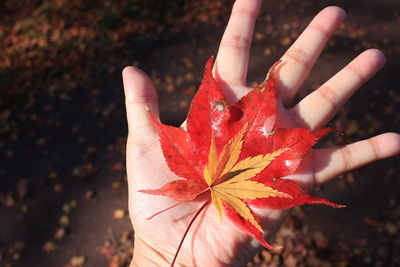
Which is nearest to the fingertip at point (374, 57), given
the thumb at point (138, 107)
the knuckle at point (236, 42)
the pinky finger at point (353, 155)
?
the pinky finger at point (353, 155)

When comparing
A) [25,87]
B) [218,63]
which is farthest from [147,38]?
[218,63]

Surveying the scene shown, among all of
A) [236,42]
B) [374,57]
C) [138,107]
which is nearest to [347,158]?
[374,57]

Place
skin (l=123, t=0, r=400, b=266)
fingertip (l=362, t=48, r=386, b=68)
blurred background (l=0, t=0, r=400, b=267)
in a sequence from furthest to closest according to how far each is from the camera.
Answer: blurred background (l=0, t=0, r=400, b=267)
fingertip (l=362, t=48, r=386, b=68)
skin (l=123, t=0, r=400, b=266)

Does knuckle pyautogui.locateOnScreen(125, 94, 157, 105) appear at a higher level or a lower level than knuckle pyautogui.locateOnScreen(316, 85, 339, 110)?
higher

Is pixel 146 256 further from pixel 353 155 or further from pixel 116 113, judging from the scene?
pixel 116 113

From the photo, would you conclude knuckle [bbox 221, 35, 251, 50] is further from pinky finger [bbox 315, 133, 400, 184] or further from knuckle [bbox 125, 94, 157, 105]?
pinky finger [bbox 315, 133, 400, 184]

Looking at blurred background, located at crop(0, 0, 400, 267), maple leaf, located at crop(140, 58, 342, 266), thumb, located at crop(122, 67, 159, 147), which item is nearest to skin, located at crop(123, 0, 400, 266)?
thumb, located at crop(122, 67, 159, 147)
